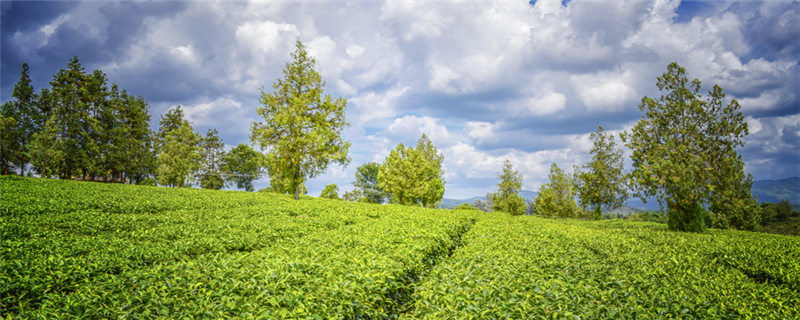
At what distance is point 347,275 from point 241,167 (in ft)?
211

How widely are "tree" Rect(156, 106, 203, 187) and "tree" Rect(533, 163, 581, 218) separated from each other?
5511 cm

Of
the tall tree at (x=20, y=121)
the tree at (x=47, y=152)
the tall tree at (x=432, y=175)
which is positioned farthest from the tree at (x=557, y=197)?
the tall tree at (x=20, y=121)

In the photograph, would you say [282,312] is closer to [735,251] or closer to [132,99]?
[735,251]

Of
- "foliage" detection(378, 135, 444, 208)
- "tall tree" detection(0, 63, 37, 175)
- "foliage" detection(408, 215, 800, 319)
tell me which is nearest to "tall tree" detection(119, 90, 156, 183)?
"tall tree" detection(0, 63, 37, 175)

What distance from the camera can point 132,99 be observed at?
51.7 meters

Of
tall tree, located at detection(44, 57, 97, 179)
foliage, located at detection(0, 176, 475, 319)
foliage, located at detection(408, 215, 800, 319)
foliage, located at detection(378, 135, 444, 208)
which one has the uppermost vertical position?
tall tree, located at detection(44, 57, 97, 179)

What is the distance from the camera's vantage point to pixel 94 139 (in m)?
43.4

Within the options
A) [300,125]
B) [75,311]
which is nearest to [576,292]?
[75,311]

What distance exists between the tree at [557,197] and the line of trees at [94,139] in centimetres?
4199

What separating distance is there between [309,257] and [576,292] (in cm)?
657

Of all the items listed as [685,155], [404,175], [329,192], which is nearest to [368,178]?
[329,192]

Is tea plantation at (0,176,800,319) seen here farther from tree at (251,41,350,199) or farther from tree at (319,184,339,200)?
tree at (319,184,339,200)

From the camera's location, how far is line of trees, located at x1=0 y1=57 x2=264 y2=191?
3772 centimetres

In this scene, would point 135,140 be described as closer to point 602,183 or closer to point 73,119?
point 73,119
